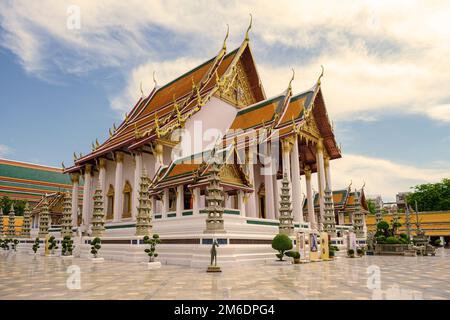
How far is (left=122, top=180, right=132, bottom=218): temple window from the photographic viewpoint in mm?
23359

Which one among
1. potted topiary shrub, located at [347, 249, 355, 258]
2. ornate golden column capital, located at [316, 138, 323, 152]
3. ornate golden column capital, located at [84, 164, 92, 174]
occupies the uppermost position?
ornate golden column capital, located at [316, 138, 323, 152]

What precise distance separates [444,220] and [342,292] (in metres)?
36.6

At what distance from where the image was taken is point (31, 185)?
155 ft

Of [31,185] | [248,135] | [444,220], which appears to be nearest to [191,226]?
[248,135]

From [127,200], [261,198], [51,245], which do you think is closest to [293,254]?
[261,198]

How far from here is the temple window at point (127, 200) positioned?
23359 millimetres

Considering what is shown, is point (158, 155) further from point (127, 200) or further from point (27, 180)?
point (27, 180)

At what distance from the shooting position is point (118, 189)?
23562 millimetres

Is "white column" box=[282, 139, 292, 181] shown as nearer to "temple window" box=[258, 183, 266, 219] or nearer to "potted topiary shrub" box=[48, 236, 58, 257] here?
"temple window" box=[258, 183, 266, 219]

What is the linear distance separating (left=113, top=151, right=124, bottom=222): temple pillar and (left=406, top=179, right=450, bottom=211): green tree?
129 feet

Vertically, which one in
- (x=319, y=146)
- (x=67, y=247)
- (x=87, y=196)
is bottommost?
(x=67, y=247)

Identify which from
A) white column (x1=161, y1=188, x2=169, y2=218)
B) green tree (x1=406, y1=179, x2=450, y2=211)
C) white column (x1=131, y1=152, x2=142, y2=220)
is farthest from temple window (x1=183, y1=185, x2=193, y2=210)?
green tree (x1=406, y1=179, x2=450, y2=211)

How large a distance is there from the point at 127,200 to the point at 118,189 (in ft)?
3.03

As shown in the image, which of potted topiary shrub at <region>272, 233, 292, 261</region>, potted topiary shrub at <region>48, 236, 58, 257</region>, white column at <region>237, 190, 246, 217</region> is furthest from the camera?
potted topiary shrub at <region>48, 236, 58, 257</region>
